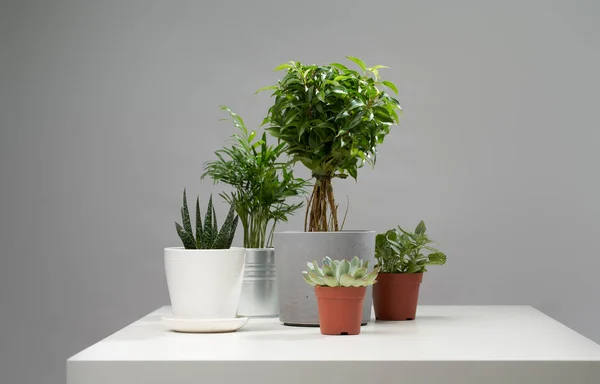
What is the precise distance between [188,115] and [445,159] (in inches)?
41.3

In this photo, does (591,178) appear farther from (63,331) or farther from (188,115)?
(63,331)

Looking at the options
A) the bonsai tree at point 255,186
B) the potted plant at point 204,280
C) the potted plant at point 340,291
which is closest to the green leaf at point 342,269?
the potted plant at point 340,291

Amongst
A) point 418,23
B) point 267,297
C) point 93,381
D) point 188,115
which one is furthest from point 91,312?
point 93,381

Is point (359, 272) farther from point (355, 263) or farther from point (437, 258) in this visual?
point (437, 258)

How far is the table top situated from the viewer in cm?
123

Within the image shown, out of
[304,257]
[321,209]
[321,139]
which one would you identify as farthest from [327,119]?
[304,257]

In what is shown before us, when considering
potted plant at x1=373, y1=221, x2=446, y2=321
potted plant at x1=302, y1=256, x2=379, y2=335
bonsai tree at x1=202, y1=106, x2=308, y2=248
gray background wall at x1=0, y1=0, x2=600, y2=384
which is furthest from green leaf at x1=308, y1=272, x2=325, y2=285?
gray background wall at x1=0, y1=0, x2=600, y2=384

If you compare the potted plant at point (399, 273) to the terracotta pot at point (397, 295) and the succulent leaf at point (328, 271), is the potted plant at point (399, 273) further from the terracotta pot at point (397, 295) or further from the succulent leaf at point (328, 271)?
the succulent leaf at point (328, 271)

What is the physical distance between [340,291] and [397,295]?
1.15ft

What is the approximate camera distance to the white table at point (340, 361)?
1.18 meters

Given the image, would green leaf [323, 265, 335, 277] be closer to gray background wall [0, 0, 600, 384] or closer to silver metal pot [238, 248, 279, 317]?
silver metal pot [238, 248, 279, 317]

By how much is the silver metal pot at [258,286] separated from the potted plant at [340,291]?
0.35m

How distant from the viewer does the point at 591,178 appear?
3062 millimetres

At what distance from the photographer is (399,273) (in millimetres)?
1858
